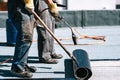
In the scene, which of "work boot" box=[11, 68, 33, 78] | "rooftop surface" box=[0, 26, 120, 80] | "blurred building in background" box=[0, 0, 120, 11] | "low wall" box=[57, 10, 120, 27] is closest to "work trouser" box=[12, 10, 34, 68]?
"work boot" box=[11, 68, 33, 78]

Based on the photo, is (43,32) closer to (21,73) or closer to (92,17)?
(21,73)

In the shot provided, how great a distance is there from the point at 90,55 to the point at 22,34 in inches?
92.7

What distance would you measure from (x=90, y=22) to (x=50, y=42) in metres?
5.20

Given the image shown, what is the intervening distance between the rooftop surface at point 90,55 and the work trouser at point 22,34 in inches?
11.5

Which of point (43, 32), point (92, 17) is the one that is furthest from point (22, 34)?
point (92, 17)

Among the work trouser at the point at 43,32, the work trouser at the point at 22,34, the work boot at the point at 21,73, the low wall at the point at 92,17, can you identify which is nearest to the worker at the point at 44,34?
the work trouser at the point at 43,32

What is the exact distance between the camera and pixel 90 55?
8.68 meters

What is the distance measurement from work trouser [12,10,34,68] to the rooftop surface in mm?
292

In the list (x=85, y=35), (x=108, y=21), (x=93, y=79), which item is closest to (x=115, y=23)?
(x=108, y=21)

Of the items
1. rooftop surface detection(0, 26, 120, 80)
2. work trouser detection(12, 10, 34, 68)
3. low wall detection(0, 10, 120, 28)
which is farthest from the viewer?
low wall detection(0, 10, 120, 28)

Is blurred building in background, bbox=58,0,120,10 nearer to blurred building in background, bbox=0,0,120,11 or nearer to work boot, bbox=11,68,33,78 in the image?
blurred building in background, bbox=0,0,120,11

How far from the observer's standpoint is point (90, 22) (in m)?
13.0

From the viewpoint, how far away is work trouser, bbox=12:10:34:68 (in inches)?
262

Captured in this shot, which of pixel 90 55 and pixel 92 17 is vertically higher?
pixel 92 17
